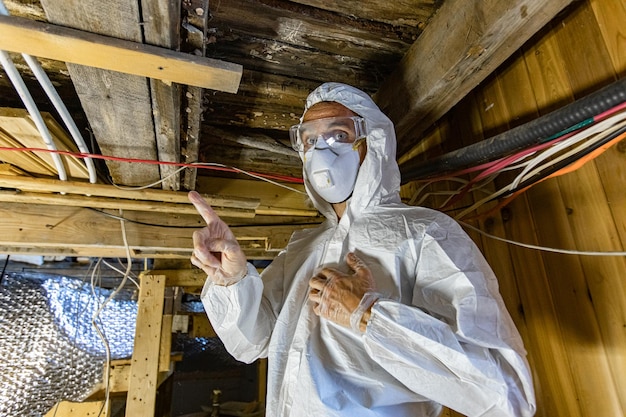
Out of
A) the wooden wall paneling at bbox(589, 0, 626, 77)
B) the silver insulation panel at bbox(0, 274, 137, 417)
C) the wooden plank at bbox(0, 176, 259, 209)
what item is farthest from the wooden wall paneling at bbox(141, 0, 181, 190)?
the silver insulation panel at bbox(0, 274, 137, 417)

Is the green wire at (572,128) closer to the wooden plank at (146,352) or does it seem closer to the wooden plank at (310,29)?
the wooden plank at (310,29)

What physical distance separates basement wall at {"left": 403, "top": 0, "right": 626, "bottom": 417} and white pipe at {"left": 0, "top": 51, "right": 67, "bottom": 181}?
1.37 metres

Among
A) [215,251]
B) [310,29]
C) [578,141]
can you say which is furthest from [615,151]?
[215,251]

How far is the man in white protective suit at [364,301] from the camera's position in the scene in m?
0.75

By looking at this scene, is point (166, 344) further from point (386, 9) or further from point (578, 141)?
point (578, 141)

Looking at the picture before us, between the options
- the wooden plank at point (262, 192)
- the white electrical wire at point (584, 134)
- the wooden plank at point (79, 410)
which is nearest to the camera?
the white electrical wire at point (584, 134)

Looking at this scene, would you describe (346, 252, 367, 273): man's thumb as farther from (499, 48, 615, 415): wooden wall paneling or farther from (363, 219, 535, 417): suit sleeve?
(499, 48, 615, 415): wooden wall paneling

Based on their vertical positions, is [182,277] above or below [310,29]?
below

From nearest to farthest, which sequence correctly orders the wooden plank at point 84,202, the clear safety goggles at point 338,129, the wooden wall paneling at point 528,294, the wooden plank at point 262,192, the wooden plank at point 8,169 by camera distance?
1. the wooden wall paneling at point 528,294
2. the clear safety goggles at point 338,129
3. the wooden plank at point 8,169
4. the wooden plank at point 84,202
5. the wooden plank at point 262,192

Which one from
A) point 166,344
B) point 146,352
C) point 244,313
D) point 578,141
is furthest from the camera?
point 166,344

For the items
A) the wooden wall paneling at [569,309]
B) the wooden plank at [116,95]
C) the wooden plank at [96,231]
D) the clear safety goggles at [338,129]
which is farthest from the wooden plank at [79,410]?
the wooden wall paneling at [569,309]

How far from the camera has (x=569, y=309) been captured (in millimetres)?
1023

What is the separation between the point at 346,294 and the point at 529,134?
663 millimetres

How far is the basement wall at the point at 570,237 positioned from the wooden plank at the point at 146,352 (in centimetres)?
190
